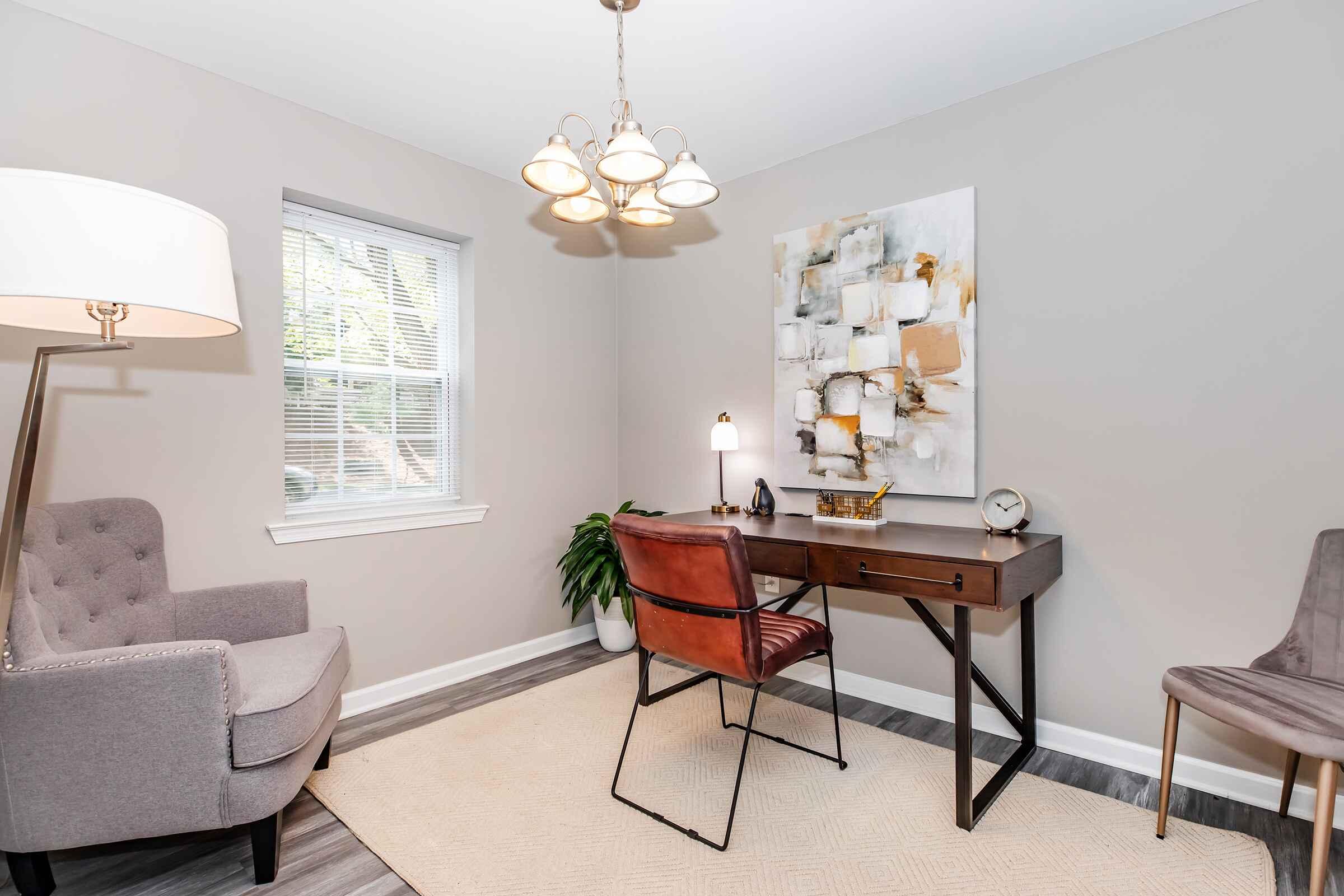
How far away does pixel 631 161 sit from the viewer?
1812 millimetres

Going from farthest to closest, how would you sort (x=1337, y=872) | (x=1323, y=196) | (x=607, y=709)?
(x=607, y=709)
(x=1323, y=196)
(x=1337, y=872)

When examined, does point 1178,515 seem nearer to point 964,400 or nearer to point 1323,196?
point 964,400

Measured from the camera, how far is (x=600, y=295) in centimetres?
388

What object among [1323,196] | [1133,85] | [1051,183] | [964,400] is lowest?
[964,400]

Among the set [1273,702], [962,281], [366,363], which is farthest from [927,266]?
[366,363]

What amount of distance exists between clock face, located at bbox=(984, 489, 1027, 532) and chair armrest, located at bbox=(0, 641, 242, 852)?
2.48 m

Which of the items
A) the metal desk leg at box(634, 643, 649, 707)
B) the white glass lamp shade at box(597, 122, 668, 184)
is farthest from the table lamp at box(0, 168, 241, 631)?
the metal desk leg at box(634, 643, 649, 707)

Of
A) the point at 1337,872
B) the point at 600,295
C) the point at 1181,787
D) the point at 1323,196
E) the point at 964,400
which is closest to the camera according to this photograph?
the point at 1337,872

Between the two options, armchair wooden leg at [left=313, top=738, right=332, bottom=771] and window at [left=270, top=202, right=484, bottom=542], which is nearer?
armchair wooden leg at [left=313, top=738, right=332, bottom=771]

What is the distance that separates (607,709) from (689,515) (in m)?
0.94

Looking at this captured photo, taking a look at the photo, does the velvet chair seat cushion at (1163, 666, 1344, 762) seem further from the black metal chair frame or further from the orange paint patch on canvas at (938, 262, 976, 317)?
the orange paint patch on canvas at (938, 262, 976, 317)

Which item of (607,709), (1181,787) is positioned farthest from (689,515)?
(1181,787)

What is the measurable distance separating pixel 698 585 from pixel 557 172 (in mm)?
1289

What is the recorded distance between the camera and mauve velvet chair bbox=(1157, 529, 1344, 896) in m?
1.48
